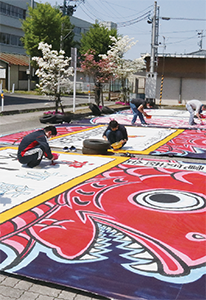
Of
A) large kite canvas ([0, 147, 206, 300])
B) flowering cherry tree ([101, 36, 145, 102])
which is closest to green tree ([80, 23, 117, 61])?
flowering cherry tree ([101, 36, 145, 102])

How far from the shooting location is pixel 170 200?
6980 millimetres

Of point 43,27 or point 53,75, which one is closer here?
point 53,75

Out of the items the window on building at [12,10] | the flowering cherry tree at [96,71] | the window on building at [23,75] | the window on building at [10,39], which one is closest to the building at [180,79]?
the flowering cherry tree at [96,71]

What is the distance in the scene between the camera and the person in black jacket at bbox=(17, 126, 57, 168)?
8516 millimetres

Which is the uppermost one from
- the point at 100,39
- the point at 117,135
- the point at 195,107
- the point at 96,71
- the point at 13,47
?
the point at 100,39

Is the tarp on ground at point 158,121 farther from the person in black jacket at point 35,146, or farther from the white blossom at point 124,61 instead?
the white blossom at point 124,61

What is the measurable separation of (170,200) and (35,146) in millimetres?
3399

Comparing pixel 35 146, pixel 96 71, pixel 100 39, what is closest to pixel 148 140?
pixel 35 146

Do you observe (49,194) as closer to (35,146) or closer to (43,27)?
(35,146)

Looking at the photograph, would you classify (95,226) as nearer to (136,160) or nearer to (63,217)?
(63,217)

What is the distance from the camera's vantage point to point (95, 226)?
5.63 m

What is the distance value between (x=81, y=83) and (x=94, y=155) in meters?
49.2

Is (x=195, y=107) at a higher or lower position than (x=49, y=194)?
higher

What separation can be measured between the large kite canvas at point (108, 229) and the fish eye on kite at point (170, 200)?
0.02m
